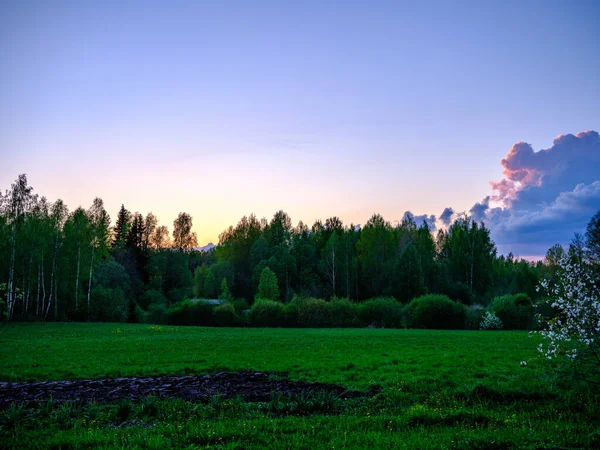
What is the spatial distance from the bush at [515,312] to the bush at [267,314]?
95.6 feet

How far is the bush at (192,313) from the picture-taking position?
205 ft

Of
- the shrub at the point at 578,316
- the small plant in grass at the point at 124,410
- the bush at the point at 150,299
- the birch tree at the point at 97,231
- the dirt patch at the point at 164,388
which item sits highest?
the birch tree at the point at 97,231

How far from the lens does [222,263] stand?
9794cm

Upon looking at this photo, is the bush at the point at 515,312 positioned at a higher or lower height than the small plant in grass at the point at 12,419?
lower

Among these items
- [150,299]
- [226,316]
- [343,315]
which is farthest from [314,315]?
[150,299]

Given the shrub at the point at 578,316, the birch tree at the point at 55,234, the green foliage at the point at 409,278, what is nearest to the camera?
the shrub at the point at 578,316

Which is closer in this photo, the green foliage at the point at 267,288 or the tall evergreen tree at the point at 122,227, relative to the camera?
the green foliage at the point at 267,288

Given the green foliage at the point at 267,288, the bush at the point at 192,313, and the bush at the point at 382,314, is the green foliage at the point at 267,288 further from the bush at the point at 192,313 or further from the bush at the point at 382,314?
the bush at the point at 382,314

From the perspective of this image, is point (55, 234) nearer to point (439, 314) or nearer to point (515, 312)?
point (439, 314)

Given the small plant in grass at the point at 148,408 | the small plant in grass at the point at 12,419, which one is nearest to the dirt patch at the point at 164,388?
the small plant in grass at the point at 148,408

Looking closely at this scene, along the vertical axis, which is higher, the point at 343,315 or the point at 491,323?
the point at 343,315

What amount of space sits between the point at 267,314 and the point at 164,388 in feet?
149

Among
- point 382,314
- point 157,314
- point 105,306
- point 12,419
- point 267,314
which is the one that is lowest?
point 157,314

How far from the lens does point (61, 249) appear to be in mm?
63438
